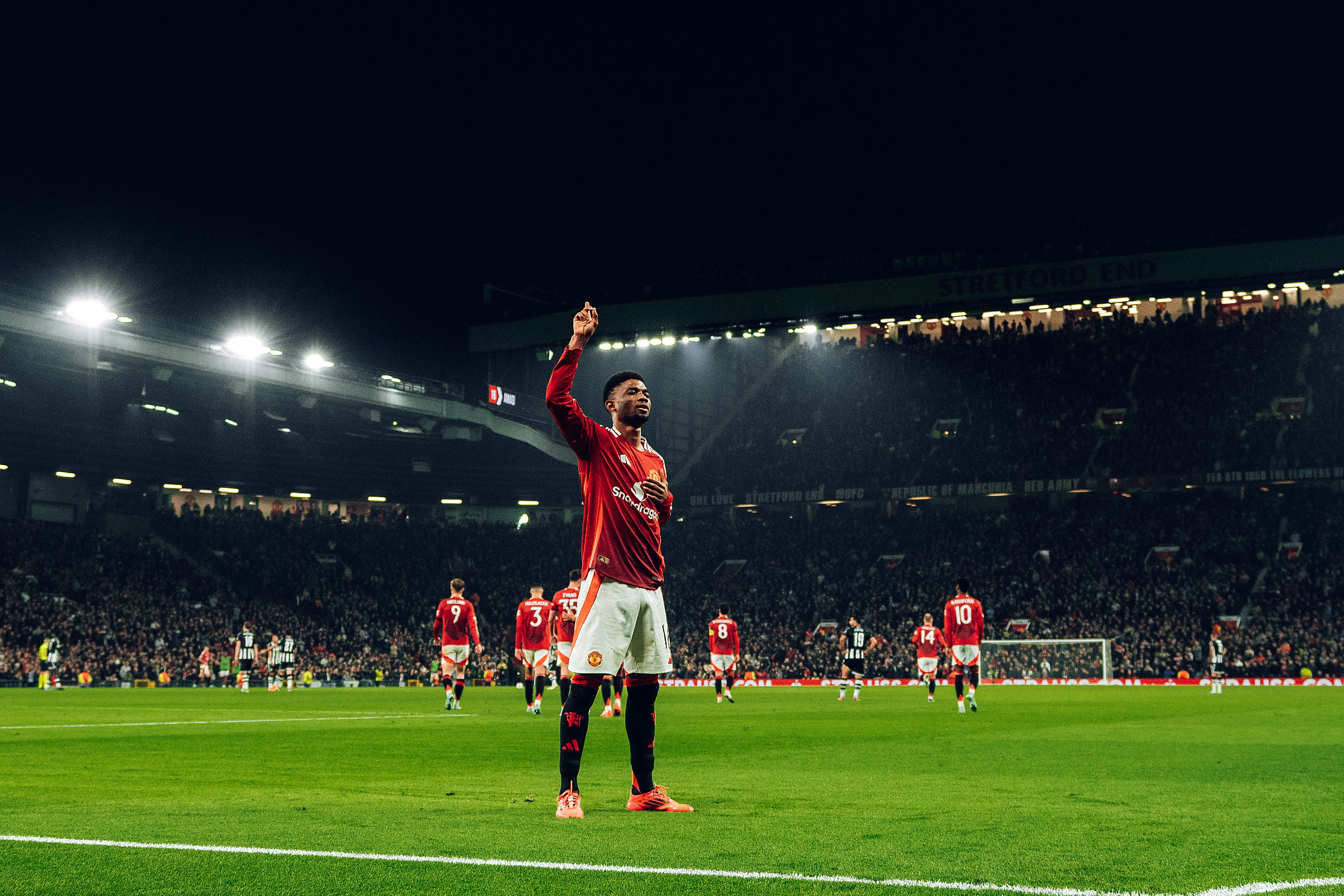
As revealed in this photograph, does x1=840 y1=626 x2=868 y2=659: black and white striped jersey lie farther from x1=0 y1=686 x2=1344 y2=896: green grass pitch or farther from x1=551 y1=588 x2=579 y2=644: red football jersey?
x1=0 y1=686 x2=1344 y2=896: green grass pitch

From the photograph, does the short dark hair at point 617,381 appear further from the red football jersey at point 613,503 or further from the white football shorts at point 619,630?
the white football shorts at point 619,630

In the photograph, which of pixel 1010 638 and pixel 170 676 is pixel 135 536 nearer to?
pixel 170 676

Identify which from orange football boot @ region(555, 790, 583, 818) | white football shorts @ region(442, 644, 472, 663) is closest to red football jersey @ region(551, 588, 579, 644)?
white football shorts @ region(442, 644, 472, 663)

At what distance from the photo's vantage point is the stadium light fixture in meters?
41.3

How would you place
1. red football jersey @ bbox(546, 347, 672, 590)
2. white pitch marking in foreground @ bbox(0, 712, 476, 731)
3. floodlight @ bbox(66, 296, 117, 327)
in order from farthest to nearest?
floodlight @ bbox(66, 296, 117, 327)
white pitch marking in foreground @ bbox(0, 712, 476, 731)
red football jersey @ bbox(546, 347, 672, 590)

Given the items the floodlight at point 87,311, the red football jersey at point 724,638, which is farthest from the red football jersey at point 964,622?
the floodlight at point 87,311

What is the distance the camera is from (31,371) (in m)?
43.4

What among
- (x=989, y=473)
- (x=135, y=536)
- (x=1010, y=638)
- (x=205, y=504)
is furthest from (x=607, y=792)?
(x=205, y=504)

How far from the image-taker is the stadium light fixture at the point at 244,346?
136ft

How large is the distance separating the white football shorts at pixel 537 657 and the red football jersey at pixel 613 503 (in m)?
15.1

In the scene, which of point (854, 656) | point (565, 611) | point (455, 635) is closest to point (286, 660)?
point (455, 635)

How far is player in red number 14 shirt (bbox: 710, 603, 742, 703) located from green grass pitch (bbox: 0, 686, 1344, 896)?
1080cm

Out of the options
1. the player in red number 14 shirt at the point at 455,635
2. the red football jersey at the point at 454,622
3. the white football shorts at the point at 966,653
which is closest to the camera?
the player in red number 14 shirt at the point at 455,635

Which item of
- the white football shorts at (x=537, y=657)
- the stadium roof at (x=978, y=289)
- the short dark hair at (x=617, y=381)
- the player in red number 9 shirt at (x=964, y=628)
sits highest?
the stadium roof at (x=978, y=289)
